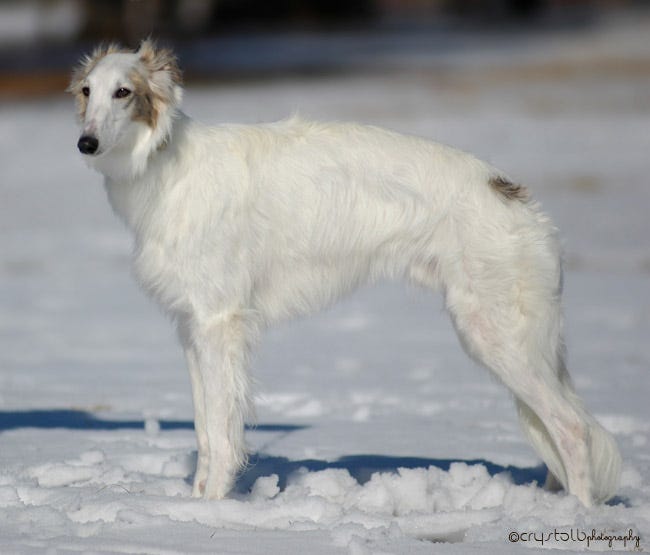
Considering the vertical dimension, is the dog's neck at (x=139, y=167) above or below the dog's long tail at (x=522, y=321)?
above

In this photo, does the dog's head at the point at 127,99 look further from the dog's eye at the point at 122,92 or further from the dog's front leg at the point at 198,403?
the dog's front leg at the point at 198,403

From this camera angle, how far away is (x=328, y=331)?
34.4 ft

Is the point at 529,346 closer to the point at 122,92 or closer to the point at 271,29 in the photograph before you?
the point at 122,92

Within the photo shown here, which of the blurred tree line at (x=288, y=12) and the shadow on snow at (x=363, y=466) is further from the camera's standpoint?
the blurred tree line at (x=288, y=12)

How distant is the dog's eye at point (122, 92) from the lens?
5.48 m

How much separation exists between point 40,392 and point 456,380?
2.92 meters

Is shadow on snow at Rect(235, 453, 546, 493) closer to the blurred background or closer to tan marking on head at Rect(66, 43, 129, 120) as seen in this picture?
tan marking on head at Rect(66, 43, 129, 120)

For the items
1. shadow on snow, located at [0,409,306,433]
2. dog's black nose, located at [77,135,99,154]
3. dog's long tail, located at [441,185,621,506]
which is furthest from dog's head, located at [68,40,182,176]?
shadow on snow, located at [0,409,306,433]

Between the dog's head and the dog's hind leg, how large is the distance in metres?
1.57

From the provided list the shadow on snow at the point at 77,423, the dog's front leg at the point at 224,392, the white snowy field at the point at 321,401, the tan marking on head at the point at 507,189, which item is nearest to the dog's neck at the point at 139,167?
the dog's front leg at the point at 224,392

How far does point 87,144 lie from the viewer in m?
5.34

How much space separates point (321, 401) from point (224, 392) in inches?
96.2

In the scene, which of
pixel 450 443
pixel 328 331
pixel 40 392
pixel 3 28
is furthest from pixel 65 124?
pixel 3 28

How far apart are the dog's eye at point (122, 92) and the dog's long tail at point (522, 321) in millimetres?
1633
